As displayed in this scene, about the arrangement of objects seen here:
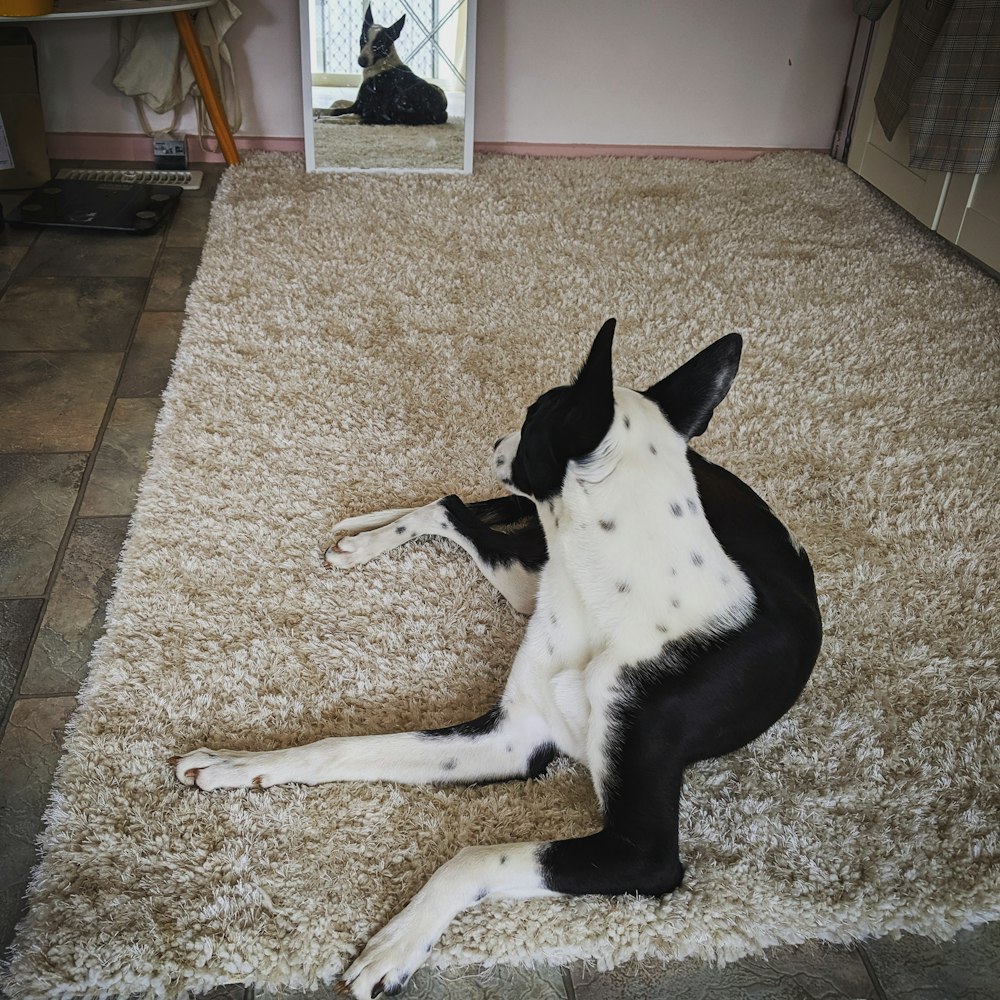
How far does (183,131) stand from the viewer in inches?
150

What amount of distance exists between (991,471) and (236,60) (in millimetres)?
3098

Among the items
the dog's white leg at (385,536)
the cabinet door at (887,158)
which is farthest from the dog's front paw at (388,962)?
the cabinet door at (887,158)

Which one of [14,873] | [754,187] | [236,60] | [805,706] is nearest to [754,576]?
[805,706]

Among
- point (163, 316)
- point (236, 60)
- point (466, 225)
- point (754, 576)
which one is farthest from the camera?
point (236, 60)

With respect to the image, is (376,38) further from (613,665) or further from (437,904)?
(437,904)

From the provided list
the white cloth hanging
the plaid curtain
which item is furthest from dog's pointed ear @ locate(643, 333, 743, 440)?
the white cloth hanging

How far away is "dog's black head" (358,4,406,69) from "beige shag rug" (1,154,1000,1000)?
0.66 m

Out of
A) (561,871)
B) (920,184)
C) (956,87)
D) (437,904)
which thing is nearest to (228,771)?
(437,904)

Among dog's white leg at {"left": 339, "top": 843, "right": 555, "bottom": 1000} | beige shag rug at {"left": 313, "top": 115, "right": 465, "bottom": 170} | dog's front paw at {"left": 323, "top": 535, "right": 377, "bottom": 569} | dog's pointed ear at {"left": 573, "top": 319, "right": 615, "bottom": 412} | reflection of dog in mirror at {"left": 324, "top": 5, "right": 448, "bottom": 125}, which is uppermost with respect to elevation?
dog's pointed ear at {"left": 573, "top": 319, "right": 615, "bottom": 412}

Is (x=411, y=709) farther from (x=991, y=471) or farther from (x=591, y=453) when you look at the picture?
(x=991, y=471)

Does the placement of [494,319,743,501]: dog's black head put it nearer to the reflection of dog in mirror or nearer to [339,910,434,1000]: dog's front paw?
[339,910,434,1000]: dog's front paw

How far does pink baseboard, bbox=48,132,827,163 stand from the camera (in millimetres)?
3783

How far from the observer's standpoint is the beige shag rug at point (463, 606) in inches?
48.2

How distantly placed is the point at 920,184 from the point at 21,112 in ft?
10.3
